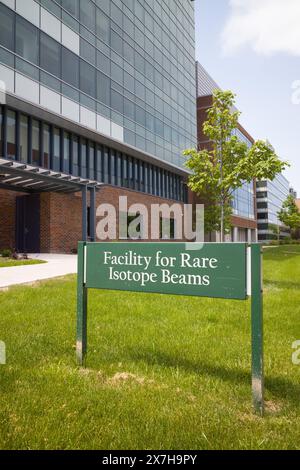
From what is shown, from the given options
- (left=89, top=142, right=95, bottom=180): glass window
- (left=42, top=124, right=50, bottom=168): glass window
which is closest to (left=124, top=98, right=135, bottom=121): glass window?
(left=89, top=142, right=95, bottom=180): glass window

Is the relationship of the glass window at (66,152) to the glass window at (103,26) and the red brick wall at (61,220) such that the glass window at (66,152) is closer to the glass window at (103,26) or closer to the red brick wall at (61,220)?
the red brick wall at (61,220)

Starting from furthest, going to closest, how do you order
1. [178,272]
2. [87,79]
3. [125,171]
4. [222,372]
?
1. [125,171]
2. [87,79]
3. [222,372]
4. [178,272]

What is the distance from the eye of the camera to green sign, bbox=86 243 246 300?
3139 mm

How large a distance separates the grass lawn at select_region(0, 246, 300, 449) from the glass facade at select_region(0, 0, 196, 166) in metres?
17.3

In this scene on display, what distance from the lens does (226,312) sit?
6.43m

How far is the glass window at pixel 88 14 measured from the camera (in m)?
23.0

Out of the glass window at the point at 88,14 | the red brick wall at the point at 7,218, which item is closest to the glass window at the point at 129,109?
the glass window at the point at 88,14

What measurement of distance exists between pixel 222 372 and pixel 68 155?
21969 mm

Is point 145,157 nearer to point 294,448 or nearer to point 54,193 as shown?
point 54,193

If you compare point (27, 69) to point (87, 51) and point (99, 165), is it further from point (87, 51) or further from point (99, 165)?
point (99, 165)

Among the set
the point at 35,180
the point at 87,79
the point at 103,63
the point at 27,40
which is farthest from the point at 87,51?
the point at 35,180

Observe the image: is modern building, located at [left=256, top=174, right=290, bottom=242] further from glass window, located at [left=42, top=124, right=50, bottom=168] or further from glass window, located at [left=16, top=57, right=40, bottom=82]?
glass window, located at [left=16, top=57, right=40, bottom=82]

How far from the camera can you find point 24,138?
20.6 m

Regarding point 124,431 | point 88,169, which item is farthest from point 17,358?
point 88,169
